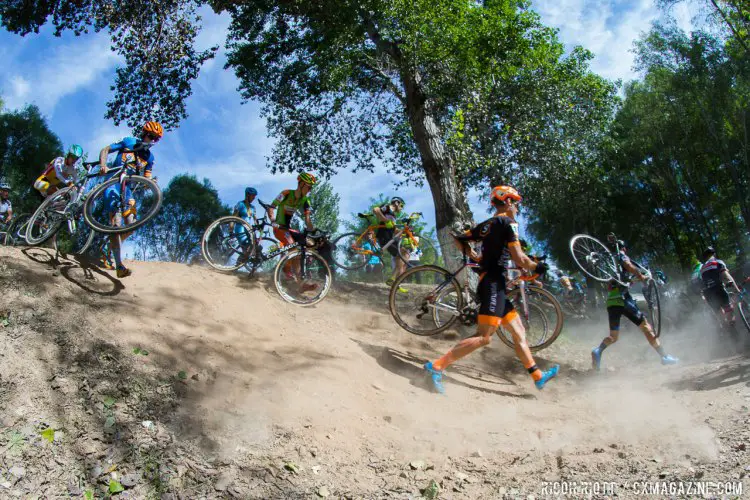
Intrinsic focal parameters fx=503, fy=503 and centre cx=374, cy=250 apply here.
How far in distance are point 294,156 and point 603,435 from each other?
12.9m

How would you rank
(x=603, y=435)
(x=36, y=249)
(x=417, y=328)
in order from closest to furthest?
(x=603, y=435) → (x=36, y=249) → (x=417, y=328)

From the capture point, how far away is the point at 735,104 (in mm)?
18875

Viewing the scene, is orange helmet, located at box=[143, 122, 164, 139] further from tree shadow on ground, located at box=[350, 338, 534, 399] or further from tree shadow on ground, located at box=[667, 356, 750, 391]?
tree shadow on ground, located at box=[667, 356, 750, 391]

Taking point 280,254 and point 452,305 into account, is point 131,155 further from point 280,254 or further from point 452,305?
point 452,305

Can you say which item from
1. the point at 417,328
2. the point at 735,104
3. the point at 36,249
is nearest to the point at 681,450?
the point at 417,328

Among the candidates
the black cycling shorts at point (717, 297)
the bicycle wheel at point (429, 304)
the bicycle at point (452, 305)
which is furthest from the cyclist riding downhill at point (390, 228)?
the black cycling shorts at point (717, 297)

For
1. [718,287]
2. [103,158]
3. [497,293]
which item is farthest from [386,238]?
[718,287]

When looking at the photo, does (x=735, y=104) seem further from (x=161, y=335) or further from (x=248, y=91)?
(x=161, y=335)

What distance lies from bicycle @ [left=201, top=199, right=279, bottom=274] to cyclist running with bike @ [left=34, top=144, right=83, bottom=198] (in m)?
2.15

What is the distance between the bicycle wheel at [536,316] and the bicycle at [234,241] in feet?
13.1

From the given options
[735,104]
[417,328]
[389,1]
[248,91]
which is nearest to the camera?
[417,328]

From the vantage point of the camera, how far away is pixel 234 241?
28.2 ft

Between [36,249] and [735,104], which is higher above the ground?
[735,104]

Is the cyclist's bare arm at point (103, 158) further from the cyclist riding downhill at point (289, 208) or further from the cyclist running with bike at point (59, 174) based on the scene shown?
the cyclist riding downhill at point (289, 208)
